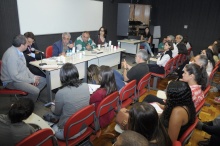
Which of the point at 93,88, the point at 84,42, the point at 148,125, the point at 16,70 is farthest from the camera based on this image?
the point at 84,42

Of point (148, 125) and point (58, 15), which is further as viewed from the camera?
point (58, 15)

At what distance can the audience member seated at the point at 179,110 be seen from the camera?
5.13 feet

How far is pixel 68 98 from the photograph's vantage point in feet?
A: 6.08

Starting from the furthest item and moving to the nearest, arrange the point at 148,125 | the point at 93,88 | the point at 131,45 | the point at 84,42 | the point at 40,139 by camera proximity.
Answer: the point at 131,45 < the point at 84,42 < the point at 93,88 < the point at 40,139 < the point at 148,125

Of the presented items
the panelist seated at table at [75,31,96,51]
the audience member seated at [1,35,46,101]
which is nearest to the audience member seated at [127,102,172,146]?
the audience member seated at [1,35,46,101]

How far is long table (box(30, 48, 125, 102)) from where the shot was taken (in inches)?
127

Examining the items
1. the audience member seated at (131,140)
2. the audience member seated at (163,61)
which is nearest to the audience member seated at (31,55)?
the audience member seated at (163,61)

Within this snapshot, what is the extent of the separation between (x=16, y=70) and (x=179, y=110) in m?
2.56

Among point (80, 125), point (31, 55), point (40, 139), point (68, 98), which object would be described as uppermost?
point (31, 55)

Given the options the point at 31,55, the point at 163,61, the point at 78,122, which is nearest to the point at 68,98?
the point at 78,122

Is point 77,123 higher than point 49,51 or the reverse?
the reverse

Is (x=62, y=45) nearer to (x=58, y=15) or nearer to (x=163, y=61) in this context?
(x=58, y=15)

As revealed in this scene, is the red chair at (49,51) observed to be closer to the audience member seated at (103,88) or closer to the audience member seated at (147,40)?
the audience member seated at (103,88)

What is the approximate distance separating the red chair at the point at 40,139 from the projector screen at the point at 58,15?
383cm
